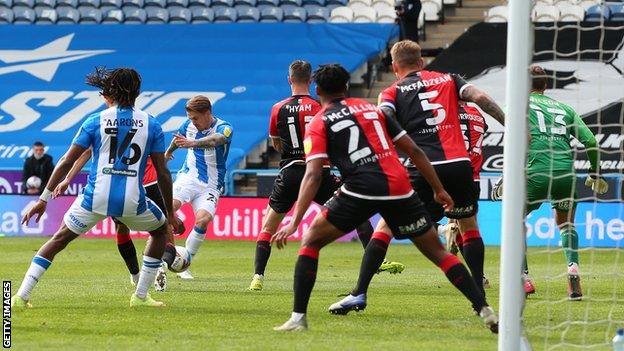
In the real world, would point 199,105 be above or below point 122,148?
below

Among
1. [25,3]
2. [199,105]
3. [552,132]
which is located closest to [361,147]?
[552,132]

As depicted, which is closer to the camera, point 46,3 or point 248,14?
point 248,14

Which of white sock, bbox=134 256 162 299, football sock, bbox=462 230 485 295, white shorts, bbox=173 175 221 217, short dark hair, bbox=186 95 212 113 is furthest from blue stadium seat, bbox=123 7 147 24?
football sock, bbox=462 230 485 295

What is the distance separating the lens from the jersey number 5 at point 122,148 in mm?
10008

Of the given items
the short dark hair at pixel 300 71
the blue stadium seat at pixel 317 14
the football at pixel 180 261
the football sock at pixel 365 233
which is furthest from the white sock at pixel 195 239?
the blue stadium seat at pixel 317 14

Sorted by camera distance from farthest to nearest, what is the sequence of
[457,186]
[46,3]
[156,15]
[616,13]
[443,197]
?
[46,3], [156,15], [616,13], [457,186], [443,197]

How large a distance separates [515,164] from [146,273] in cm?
416

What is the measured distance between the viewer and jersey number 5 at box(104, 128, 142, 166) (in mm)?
10008

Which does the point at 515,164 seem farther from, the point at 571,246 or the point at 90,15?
the point at 90,15

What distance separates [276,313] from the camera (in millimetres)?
10227

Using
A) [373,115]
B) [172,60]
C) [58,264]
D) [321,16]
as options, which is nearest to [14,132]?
[172,60]

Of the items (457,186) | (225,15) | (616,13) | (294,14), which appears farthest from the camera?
(225,15)

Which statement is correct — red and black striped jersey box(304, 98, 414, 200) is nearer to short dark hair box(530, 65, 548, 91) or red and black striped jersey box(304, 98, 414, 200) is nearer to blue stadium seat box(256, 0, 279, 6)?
short dark hair box(530, 65, 548, 91)

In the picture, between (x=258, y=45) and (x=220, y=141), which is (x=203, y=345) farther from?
(x=258, y=45)
